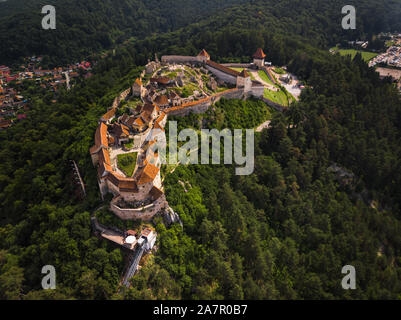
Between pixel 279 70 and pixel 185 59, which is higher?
pixel 185 59

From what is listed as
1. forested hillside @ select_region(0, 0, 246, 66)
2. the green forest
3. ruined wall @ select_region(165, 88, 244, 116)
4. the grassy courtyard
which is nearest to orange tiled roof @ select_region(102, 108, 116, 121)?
the green forest

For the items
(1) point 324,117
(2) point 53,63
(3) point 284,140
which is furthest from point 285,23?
(2) point 53,63

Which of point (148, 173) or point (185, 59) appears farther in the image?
point (185, 59)

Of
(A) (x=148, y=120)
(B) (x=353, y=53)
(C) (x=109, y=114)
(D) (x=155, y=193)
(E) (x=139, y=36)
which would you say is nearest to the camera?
(D) (x=155, y=193)

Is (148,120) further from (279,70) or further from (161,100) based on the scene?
(279,70)

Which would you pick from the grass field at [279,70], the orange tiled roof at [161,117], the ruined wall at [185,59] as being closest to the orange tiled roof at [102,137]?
the orange tiled roof at [161,117]

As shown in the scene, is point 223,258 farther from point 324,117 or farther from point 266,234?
point 324,117

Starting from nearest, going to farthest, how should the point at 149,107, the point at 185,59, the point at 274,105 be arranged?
the point at 149,107 → the point at 274,105 → the point at 185,59

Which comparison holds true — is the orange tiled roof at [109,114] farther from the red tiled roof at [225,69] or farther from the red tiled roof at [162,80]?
the red tiled roof at [225,69]

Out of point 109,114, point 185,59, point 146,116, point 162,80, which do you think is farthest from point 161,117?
point 185,59
